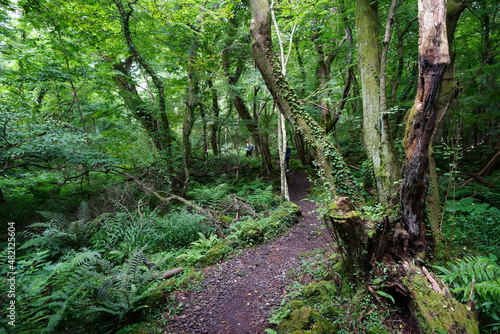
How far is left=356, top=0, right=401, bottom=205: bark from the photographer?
4.27 meters

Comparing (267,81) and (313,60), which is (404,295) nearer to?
(267,81)

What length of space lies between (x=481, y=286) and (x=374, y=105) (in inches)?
129

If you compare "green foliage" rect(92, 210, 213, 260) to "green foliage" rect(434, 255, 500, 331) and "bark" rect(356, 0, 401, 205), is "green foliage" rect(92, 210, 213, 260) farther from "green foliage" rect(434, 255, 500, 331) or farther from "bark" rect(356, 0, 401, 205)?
"green foliage" rect(434, 255, 500, 331)

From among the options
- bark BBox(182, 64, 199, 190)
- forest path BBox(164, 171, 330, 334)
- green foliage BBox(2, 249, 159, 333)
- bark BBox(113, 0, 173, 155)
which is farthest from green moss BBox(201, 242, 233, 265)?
bark BBox(113, 0, 173, 155)

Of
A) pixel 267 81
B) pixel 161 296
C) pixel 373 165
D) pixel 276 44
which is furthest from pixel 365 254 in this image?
pixel 276 44

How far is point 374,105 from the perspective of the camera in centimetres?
450

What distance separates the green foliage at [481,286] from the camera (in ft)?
7.98

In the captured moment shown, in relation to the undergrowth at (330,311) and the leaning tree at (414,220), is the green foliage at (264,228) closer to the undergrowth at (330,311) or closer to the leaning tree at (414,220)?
the undergrowth at (330,311)

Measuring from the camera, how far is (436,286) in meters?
2.74

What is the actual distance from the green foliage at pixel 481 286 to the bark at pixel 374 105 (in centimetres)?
152

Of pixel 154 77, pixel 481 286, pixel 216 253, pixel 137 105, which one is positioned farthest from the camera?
pixel 137 105

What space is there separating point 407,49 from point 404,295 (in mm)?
9205

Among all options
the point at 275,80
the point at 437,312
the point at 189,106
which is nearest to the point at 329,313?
the point at 437,312

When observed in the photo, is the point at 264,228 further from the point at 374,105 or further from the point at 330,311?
the point at 374,105
